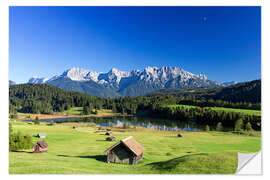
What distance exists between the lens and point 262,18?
1680 centimetres

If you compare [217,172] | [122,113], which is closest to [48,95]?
[122,113]

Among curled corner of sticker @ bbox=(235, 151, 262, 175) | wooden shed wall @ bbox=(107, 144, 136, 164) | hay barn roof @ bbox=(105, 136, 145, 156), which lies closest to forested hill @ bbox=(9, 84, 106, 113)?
wooden shed wall @ bbox=(107, 144, 136, 164)

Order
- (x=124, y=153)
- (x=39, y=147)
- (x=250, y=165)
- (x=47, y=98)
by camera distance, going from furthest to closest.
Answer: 1. (x=47, y=98)
2. (x=39, y=147)
3. (x=124, y=153)
4. (x=250, y=165)

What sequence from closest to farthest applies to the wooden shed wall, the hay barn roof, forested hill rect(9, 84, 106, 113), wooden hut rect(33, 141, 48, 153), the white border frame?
the white border frame → the hay barn roof → the wooden shed wall → wooden hut rect(33, 141, 48, 153) → forested hill rect(9, 84, 106, 113)

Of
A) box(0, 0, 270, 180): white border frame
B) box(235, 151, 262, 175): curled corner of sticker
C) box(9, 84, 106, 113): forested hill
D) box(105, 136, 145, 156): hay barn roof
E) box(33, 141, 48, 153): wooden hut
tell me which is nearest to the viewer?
box(235, 151, 262, 175): curled corner of sticker

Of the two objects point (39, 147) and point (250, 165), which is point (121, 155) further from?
point (250, 165)

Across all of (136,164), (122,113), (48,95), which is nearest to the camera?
(136,164)

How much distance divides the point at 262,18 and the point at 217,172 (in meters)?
13.5

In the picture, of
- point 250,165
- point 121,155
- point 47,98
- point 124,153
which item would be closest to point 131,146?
point 124,153

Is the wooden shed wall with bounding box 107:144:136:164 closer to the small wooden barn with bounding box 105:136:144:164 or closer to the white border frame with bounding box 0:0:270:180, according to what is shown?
the small wooden barn with bounding box 105:136:144:164
